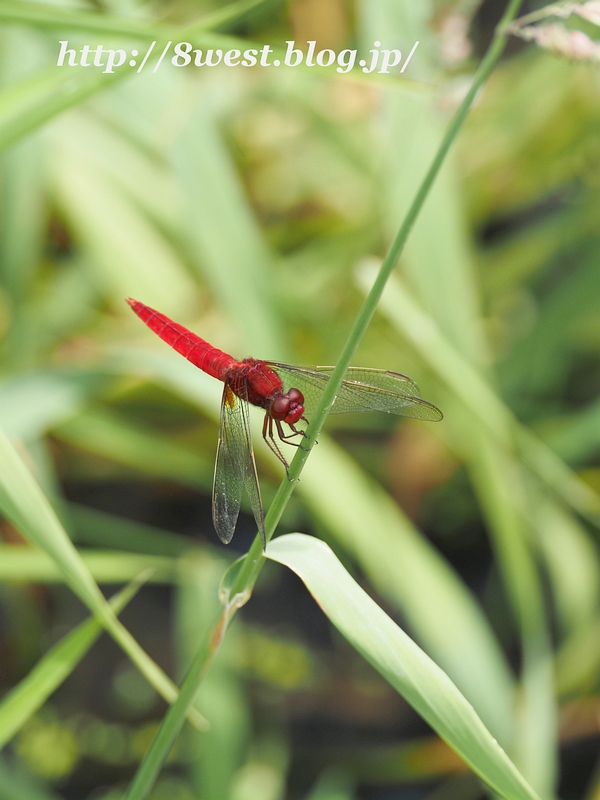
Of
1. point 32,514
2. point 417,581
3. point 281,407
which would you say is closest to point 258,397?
point 281,407

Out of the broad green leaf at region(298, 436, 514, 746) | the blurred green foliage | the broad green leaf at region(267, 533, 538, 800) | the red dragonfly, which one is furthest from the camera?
the blurred green foliage

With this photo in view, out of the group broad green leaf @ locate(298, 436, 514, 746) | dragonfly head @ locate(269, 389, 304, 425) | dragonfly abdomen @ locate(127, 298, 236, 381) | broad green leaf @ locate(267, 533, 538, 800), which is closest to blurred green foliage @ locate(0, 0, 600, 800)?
broad green leaf @ locate(298, 436, 514, 746)

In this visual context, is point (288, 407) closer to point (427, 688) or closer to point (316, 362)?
point (427, 688)

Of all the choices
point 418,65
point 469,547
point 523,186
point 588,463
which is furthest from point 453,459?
point 418,65

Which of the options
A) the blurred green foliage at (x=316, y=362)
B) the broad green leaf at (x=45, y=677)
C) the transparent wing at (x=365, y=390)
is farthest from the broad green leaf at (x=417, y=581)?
the broad green leaf at (x=45, y=677)

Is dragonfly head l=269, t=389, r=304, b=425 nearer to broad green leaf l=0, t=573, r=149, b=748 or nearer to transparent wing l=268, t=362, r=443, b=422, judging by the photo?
transparent wing l=268, t=362, r=443, b=422

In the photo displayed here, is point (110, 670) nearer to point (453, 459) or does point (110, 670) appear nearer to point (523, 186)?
point (453, 459)
